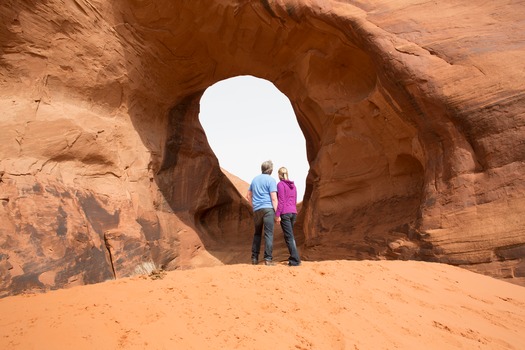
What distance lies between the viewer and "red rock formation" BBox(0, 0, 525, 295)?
4605 mm

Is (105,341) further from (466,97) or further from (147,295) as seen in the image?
(466,97)

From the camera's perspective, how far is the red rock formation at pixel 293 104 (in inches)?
181

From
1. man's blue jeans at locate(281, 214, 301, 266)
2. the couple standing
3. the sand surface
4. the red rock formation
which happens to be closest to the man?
the couple standing

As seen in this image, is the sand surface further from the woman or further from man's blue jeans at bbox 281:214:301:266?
the woman

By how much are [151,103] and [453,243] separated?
214 inches

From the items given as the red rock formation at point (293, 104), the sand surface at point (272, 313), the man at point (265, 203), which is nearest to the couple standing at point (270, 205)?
the man at point (265, 203)

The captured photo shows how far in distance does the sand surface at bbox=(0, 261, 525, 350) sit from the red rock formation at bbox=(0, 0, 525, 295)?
1284 mm

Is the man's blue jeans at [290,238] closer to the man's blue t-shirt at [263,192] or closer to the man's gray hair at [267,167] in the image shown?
the man's blue t-shirt at [263,192]

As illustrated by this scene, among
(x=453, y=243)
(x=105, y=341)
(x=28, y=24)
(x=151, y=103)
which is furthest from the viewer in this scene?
(x=151, y=103)

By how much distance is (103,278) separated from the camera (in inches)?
191

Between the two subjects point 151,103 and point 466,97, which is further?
point 151,103

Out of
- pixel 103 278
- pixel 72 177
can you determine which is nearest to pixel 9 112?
pixel 72 177

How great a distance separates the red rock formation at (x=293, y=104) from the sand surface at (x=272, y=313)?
128cm

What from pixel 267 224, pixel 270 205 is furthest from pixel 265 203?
pixel 267 224
